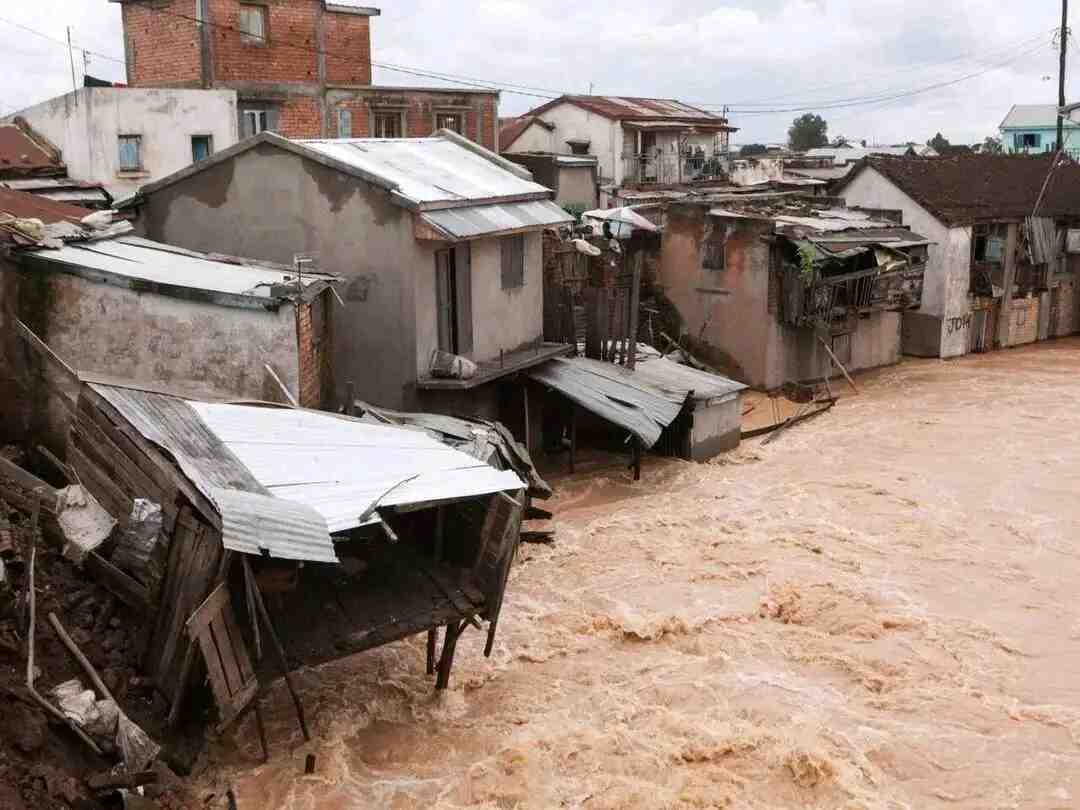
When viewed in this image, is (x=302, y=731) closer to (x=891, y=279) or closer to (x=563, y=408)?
(x=563, y=408)

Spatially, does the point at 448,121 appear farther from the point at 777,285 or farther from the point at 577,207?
the point at 777,285

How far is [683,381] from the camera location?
1875 cm

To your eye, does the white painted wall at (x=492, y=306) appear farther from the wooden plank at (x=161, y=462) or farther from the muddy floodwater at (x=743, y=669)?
the wooden plank at (x=161, y=462)

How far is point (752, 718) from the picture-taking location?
10.1 metres

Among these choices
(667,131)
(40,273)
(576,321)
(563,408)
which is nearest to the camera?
(40,273)

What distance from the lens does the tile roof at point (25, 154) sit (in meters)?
19.0

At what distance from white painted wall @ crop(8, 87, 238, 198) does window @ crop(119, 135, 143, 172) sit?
0.07 metres

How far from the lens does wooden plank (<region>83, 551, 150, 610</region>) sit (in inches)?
348

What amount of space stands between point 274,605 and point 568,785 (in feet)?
9.30

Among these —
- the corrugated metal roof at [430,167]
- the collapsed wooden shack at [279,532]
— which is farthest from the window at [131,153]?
the collapsed wooden shack at [279,532]

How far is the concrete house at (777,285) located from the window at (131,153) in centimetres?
1127

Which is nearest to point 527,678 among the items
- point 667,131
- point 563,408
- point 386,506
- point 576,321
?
point 386,506

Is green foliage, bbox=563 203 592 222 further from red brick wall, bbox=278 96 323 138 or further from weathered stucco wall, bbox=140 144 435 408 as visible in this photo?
weathered stucco wall, bbox=140 144 435 408

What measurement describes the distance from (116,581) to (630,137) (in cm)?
3279
